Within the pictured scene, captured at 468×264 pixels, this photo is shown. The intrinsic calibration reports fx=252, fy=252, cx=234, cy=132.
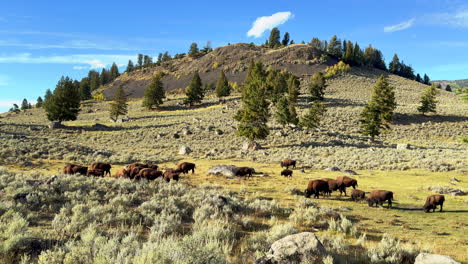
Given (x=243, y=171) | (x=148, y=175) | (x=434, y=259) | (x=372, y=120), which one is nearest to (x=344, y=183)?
(x=243, y=171)

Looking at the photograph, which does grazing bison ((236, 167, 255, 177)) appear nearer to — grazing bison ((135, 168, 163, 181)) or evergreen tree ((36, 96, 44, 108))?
grazing bison ((135, 168, 163, 181))

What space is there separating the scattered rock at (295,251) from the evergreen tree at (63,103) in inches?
2686

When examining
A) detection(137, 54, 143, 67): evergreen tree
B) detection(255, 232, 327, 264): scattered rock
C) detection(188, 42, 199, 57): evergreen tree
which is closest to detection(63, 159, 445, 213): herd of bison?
detection(255, 232, 327, 264): scattered rock

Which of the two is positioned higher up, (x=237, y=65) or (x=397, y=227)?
(x=237, y=65)

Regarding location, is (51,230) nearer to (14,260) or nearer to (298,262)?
(14,260)

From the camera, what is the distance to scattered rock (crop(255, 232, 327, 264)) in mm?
6547

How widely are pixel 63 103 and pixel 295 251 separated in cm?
6910

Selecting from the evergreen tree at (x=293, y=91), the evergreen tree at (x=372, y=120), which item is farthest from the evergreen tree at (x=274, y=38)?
the evergreen tree at (x=372, y=120)

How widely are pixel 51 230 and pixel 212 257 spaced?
18.6ft

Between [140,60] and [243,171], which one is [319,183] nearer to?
[243,171]

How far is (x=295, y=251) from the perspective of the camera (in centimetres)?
678

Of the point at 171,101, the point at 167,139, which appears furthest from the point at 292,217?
the point at 171,101

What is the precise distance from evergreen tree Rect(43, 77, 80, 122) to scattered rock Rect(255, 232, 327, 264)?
2686 inches

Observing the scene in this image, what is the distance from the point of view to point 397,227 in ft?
37.2
